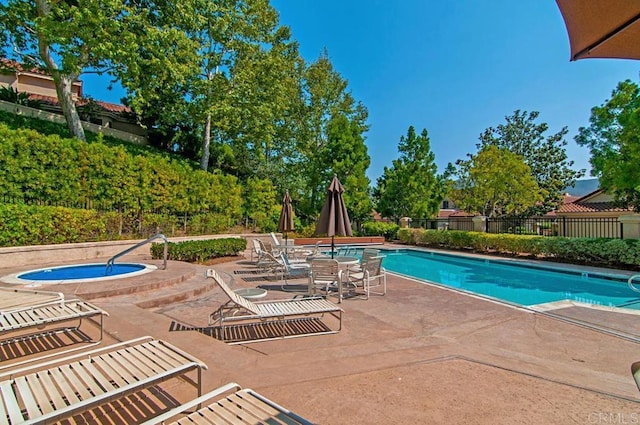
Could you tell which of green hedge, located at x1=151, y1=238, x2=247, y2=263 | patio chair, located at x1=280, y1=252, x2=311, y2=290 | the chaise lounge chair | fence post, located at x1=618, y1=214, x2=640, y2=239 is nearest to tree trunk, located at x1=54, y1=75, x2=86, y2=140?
green hedge, located at x1=151, y1=238, x2=247, y2=263

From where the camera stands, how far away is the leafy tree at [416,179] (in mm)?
23375

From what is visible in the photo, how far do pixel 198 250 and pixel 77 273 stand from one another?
373cm

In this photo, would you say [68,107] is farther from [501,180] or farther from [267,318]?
[501,180]

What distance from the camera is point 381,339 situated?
15.3 ft

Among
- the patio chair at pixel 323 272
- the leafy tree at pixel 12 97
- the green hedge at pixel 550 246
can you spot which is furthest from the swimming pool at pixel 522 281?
the leafy tree at pixel 12 97

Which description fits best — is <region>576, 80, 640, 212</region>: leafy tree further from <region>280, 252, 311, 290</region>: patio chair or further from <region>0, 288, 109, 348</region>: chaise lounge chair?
<region>0, 288, 109, 348</region>: chaise lounge chair

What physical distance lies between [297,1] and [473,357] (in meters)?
21.7

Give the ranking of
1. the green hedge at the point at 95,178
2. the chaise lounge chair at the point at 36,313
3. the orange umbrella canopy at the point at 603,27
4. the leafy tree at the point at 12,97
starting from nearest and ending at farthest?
Answer: 1. the orange umbrella canopy at the point at 603,27
2. the chaise lounge chair at the point at 36,313
3. the green hedge at the point at 95,178
4. the leafy tree at the point at 12,97

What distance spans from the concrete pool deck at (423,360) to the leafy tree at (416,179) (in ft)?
56.0

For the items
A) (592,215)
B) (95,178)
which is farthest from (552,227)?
(95,178)

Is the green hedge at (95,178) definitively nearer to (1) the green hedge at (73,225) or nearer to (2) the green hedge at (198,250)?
(1) the green hedge at (73,225)

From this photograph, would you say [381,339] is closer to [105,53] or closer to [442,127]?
[105,53]

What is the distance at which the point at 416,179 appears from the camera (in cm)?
2342

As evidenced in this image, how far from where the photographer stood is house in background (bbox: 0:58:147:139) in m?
20.5
